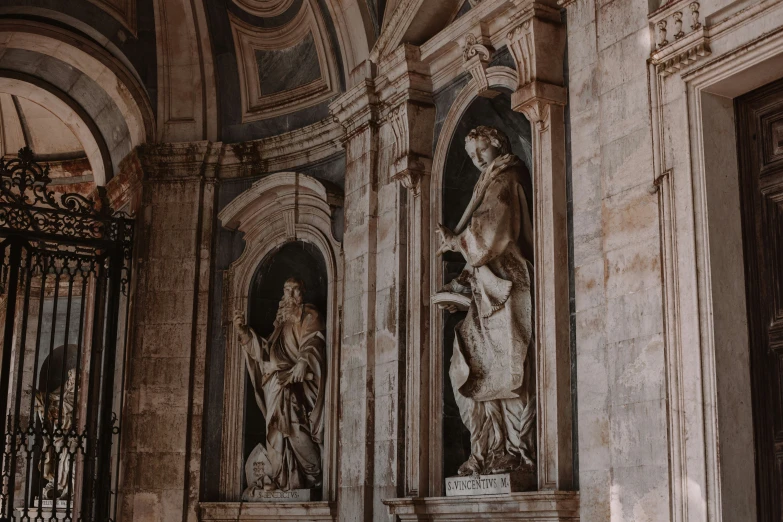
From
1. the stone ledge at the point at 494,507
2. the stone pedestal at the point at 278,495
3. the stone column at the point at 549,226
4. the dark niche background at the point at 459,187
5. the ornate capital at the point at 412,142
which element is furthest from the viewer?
the stone pedestal at the point at 278,495

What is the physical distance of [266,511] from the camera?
11.3 m

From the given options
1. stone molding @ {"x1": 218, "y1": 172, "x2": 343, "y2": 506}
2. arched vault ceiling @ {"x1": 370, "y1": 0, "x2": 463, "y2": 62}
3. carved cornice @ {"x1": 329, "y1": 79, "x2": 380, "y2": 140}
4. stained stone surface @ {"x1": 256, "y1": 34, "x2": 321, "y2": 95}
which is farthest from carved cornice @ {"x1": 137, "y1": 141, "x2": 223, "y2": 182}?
arched vault ceiling @ {"x1": 370, "y1": 0, "x2": 463, "y2": 62}

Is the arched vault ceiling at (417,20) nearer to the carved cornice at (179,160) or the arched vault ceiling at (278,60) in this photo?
the arched vault ceiling at (278,60)

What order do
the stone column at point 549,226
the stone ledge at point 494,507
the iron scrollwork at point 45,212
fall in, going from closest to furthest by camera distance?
the stone ledge at point 494,507
the stone column at point 549,226
the iron scrollwork at point 45,212

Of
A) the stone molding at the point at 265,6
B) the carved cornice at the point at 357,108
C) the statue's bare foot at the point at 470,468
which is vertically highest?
the stone molding at the point at 265,6

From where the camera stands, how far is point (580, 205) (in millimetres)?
7891

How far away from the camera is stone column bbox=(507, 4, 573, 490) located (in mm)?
7855

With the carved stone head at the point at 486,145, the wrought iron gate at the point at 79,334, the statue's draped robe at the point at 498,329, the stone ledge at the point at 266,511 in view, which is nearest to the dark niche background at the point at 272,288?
the stone ledge at the point at 266,511

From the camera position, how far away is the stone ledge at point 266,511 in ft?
35.1

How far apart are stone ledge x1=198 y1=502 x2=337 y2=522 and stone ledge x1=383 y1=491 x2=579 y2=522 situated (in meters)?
1.48

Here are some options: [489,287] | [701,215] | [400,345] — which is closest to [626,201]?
[701,215]

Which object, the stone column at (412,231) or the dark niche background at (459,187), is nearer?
the dark niche background at (459,187)

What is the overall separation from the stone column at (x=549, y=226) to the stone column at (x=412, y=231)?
5.02 feet

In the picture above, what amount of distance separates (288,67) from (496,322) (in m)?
5.18
